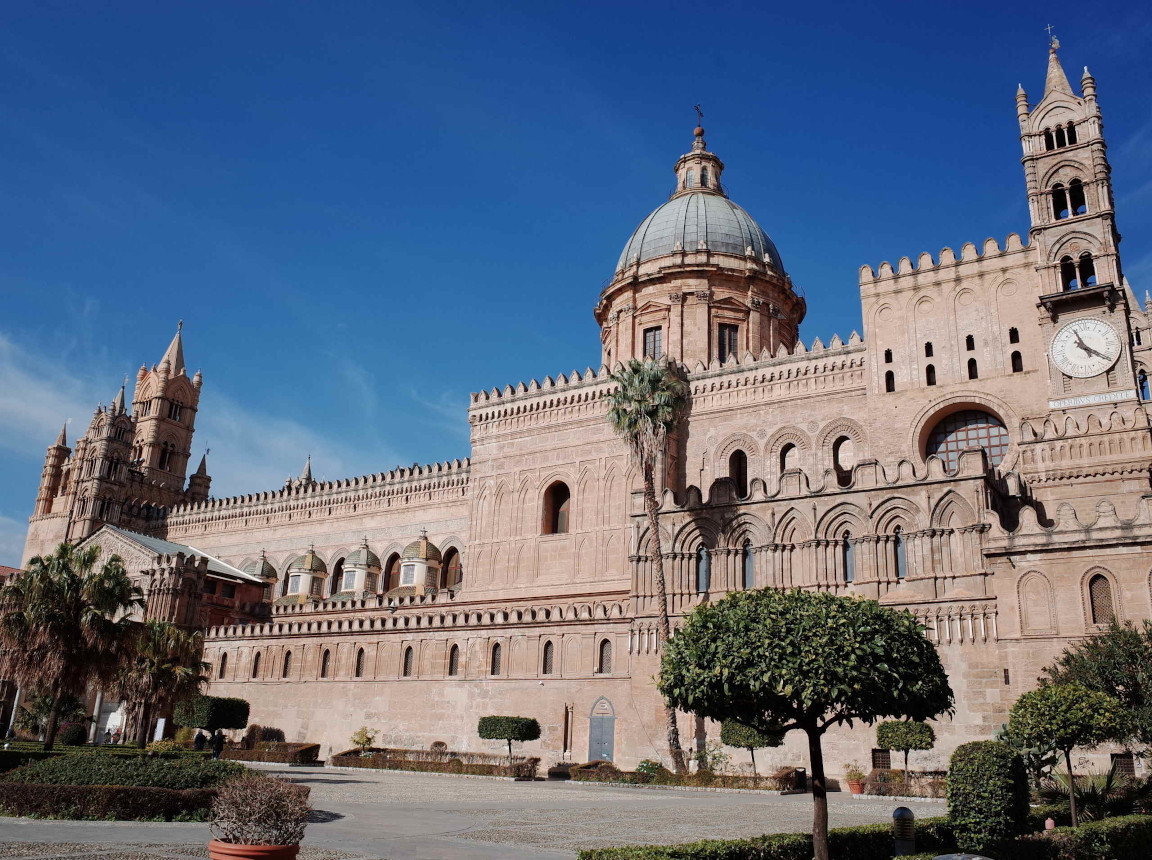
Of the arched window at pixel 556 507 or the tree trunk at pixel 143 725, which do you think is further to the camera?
the arched window at pixel 556 507

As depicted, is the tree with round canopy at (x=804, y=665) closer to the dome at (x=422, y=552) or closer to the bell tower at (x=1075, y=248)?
the bell tower at (x=1075, y=248)

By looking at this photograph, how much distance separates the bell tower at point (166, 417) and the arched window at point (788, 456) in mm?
49730

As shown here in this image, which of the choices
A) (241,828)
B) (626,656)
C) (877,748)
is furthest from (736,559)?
(241,828)

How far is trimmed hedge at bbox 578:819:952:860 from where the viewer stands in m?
10.8

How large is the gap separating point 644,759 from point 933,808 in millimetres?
11842

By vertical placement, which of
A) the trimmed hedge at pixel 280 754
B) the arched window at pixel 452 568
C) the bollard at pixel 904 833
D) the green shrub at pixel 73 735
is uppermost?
the arched window at pixel 452 568

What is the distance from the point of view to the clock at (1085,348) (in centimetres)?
3209

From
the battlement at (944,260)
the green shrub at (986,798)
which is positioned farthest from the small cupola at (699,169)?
the green shrub at (986,798)

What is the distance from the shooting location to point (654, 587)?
33312 millimetres

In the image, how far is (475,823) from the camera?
1677 centimetres

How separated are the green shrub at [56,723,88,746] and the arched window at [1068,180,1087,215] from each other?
40212 millimetres

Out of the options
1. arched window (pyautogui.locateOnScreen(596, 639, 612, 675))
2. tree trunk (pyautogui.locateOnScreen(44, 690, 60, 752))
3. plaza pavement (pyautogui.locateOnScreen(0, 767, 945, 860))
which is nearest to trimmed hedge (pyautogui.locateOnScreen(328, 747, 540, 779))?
plaza pavement (pyautogui.locateOnScreen(0, 767, 945, 860))

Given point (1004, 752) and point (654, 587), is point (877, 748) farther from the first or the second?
point (1004, 752)

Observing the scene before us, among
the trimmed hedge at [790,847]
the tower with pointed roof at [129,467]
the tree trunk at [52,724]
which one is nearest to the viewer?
the trimmed hedge at [790,847]
